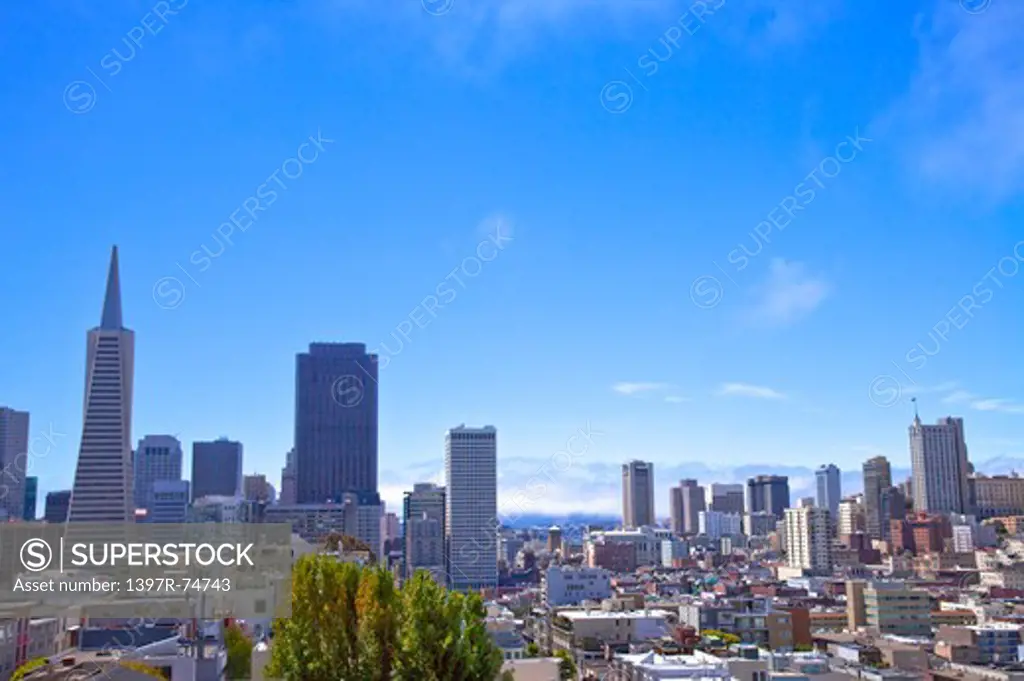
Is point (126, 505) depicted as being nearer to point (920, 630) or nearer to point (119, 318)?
point (119, 318)

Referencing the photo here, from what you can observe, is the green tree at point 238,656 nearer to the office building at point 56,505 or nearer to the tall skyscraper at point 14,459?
the tall skyscraper at point 14,459

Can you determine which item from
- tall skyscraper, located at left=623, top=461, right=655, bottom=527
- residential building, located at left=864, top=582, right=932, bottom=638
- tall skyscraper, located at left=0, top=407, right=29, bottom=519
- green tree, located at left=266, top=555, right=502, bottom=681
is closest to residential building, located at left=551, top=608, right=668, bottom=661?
residential building, located at left=864, top=582, right=932, bottom=638

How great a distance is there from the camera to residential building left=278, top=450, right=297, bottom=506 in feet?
434

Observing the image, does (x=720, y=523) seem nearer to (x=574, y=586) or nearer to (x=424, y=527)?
(x=424, y=527)

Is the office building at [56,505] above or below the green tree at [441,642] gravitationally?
above

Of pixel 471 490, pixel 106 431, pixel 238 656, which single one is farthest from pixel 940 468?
pixel 238 656

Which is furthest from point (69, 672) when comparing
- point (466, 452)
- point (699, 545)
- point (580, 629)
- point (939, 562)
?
point (699, 545)

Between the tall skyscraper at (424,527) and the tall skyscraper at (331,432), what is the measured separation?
2070 centimetres

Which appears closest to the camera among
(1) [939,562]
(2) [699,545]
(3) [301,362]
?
(1) [939,562]

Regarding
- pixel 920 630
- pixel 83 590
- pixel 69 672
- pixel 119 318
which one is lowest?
pixel 920 630

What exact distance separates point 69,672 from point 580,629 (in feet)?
83.6

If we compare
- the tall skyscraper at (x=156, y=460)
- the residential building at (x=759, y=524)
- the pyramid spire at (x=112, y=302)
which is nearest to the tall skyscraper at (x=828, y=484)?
the residential building at (x=759, y=524)

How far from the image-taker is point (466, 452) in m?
113

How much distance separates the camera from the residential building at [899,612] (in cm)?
4591
